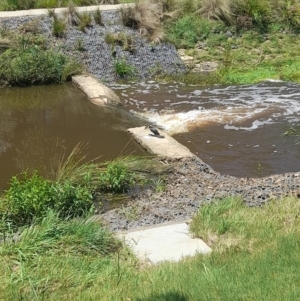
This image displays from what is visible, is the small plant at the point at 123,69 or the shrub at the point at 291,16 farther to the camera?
the shrub at the point at 291,16

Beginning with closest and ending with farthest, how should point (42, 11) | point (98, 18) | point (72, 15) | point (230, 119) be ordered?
point (230, 119) → point (72, 15) → point (98, 18) → point (42, 11)

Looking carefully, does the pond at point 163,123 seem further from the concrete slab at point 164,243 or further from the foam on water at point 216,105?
the concrete slab at point 164,243

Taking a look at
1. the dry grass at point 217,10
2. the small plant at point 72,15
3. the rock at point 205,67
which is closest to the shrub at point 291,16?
the dry grass at point 217,10

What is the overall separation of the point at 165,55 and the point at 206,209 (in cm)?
1017

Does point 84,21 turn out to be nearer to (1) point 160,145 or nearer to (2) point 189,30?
(2) point 189,30

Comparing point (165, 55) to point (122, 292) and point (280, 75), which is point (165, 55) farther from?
point (122, 292)

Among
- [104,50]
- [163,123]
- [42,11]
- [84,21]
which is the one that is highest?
[42,11]

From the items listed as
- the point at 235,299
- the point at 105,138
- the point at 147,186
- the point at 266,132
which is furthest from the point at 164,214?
the point at 266,132

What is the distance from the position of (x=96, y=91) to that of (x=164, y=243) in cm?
732

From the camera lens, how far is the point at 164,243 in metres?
5.84

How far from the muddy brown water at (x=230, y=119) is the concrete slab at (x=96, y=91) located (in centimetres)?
42

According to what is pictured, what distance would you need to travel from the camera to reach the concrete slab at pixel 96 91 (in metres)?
12.2

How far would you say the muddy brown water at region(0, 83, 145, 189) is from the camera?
9133mm

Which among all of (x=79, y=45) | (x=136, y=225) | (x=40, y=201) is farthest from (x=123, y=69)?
(x=136, y=225)
